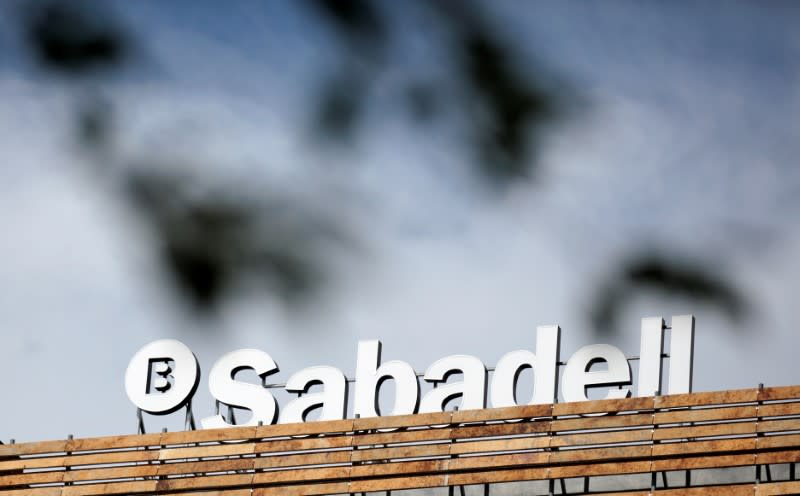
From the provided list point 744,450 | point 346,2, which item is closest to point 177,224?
point 346,2

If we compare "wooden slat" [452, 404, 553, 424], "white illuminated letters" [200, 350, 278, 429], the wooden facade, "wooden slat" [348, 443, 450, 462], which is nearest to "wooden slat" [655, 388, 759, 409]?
→ the wooden facade

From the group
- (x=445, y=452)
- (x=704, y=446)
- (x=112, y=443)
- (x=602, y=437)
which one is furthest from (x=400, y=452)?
(x=112, y=443)

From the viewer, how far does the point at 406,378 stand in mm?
20609

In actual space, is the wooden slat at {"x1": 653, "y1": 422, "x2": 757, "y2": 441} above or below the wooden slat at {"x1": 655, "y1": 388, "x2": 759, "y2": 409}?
below

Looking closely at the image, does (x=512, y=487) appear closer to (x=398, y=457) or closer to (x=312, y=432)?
(x=398, y=457)

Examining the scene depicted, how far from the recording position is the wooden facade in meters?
17.3

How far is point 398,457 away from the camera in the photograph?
755 inches

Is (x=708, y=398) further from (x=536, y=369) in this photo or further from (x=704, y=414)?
(x=536, y=369)

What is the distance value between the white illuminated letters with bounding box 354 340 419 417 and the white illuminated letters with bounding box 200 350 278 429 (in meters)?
1.34

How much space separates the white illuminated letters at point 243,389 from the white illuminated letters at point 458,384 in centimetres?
245

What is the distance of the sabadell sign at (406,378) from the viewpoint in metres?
19.3

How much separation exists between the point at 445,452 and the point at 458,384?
1581 mm

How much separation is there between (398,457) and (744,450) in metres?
4.86

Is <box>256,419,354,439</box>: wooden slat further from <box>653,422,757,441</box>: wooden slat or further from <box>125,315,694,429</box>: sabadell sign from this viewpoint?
<box>653,422,757,441</box>: wooden slat
